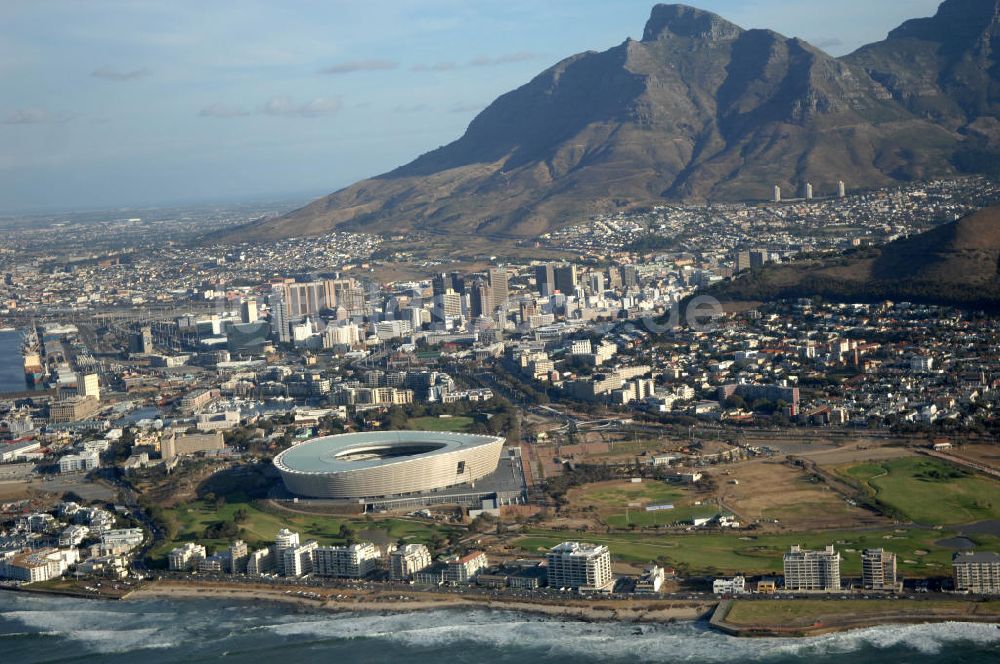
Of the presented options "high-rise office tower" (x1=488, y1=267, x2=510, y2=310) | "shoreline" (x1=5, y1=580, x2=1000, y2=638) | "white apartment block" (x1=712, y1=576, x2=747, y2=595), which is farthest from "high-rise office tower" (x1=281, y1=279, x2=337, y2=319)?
"white apartment block" (x1=712, y1=576, x2=747, y2=595)

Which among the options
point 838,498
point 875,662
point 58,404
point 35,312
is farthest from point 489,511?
point 35,312

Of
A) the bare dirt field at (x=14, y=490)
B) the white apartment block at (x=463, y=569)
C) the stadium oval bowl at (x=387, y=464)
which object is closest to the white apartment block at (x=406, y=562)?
the white apartment block at (x=463, y=569)

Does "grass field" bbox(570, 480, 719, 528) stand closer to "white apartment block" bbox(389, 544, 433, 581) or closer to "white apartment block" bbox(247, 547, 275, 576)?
"white apartment block" bbox(389, 544, 433, 581)

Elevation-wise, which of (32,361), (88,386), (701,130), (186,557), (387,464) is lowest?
(186,557)

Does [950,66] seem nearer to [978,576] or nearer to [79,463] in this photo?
[79,463]

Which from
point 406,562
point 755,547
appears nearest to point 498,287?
point 755,547

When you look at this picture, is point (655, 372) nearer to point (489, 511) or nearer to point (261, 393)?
point (261, 393)
